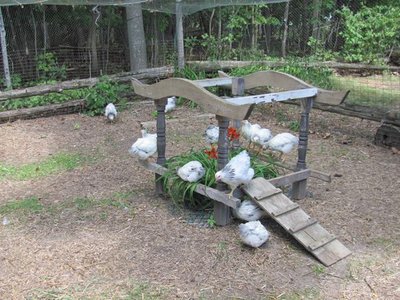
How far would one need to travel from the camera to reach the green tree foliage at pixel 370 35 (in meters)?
11.0

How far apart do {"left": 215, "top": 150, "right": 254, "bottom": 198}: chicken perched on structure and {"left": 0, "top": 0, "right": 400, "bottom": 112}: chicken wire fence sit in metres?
5.27

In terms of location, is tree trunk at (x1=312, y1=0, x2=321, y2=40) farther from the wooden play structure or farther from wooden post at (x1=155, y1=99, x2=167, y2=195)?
wooden post at (x1=155, y1=99, x2=167, y2=195)

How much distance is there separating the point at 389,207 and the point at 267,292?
1.72m

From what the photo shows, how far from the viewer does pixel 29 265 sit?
3.07 meters

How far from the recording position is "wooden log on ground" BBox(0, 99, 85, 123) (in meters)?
6.95

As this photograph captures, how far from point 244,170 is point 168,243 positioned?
0.74 metres

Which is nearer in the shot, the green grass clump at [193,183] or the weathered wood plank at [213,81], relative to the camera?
the green grass clump at [193,183]

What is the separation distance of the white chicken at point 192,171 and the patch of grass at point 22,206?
128 cm

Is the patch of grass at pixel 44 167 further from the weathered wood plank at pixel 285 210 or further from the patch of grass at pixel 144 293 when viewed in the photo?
the weathered wood plank at pixel 285 210

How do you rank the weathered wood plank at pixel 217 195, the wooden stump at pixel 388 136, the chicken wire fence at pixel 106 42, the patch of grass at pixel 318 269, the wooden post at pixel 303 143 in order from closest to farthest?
the patch of grass at pixel 318 269 → the weathered wood plank at pixel 217 195 → the wooden post at pixel 303 143 → the wooden stump at pixel 388 136 → the chicken wire fence at pixel 106 42

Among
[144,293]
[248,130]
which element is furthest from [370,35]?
[144,293]

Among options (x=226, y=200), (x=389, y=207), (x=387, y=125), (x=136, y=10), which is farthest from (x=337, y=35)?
(x=226, y=200)

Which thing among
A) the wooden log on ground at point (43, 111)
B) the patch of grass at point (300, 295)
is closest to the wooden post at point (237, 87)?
the patch of grass at point (300, 295)

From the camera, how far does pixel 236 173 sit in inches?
129
